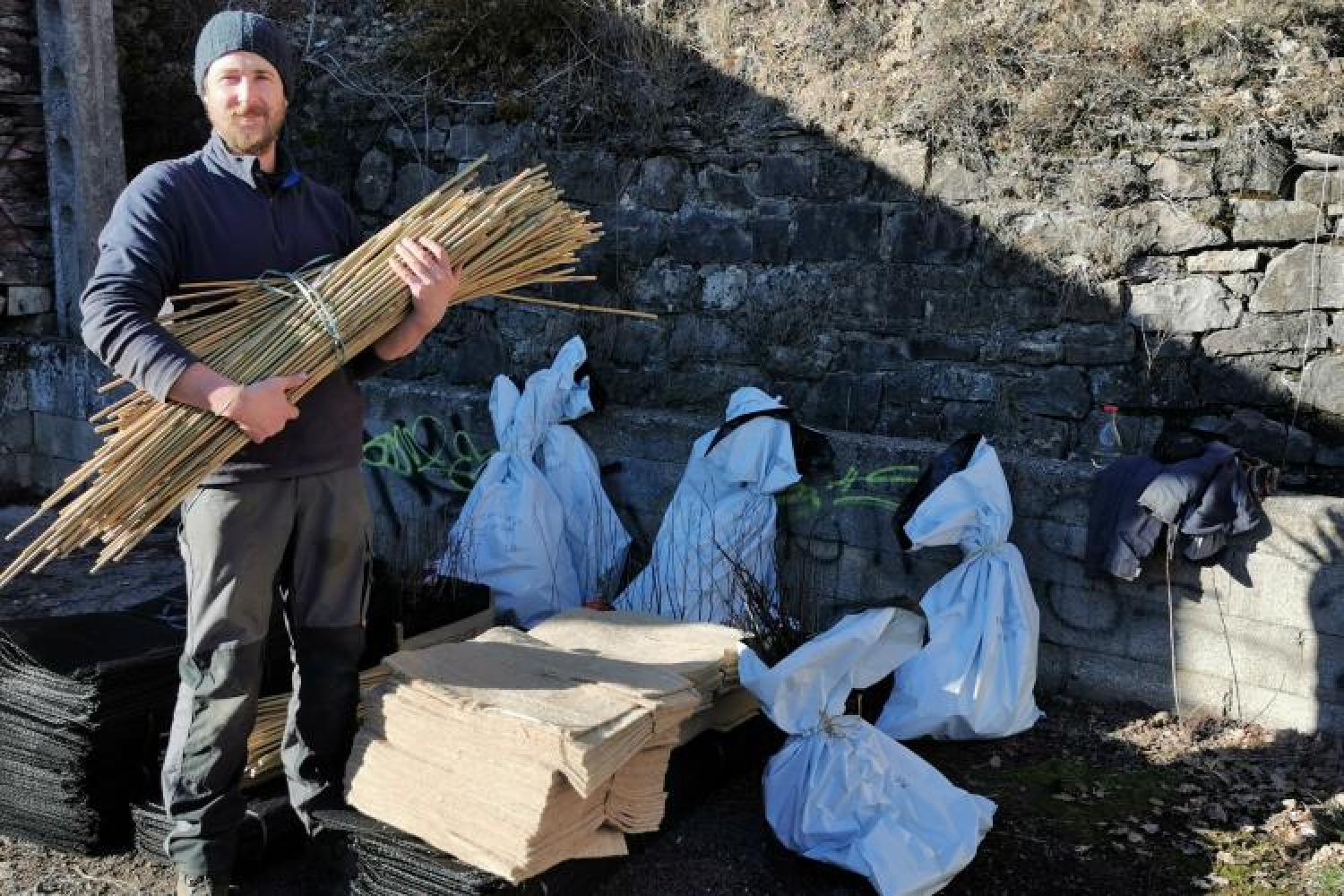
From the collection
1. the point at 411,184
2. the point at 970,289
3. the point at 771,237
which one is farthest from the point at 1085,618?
the point at 411,184

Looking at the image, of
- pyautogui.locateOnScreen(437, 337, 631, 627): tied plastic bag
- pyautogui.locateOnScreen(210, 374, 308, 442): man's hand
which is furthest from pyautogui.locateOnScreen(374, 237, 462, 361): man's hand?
pyautogui.locateOnScreen(437, 337, 631, 627): tied plastic bag

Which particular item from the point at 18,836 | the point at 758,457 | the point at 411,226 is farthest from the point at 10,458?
the point at 411,226

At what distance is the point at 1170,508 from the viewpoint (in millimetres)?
4098

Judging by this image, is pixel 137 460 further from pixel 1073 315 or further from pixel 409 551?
pixel 1073 315

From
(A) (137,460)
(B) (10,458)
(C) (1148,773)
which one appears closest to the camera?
(A) (137,460)

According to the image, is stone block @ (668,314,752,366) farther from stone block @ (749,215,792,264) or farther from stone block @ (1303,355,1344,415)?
stone block @ (1303,355,1344,415)

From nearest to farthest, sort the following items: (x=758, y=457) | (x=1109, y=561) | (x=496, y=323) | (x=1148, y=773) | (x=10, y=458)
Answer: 1. (x=1148, y=773)
2. (x=1109, y=561)
3. (x=758, y=457)
4. (x=496, y=323)
5. (x=10, y=458)

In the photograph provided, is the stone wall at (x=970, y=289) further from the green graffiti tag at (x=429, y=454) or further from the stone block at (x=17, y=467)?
the stone block at (x=17, y=467)

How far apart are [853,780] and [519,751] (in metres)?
1.01

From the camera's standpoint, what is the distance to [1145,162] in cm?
507

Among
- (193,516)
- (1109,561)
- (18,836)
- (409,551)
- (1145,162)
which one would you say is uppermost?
(1145,162)

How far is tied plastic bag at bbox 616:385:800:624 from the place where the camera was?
4902mm

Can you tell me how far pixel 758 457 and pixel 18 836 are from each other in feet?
9.29

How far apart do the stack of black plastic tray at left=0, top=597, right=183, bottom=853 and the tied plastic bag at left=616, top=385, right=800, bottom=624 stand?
6.38 feet
